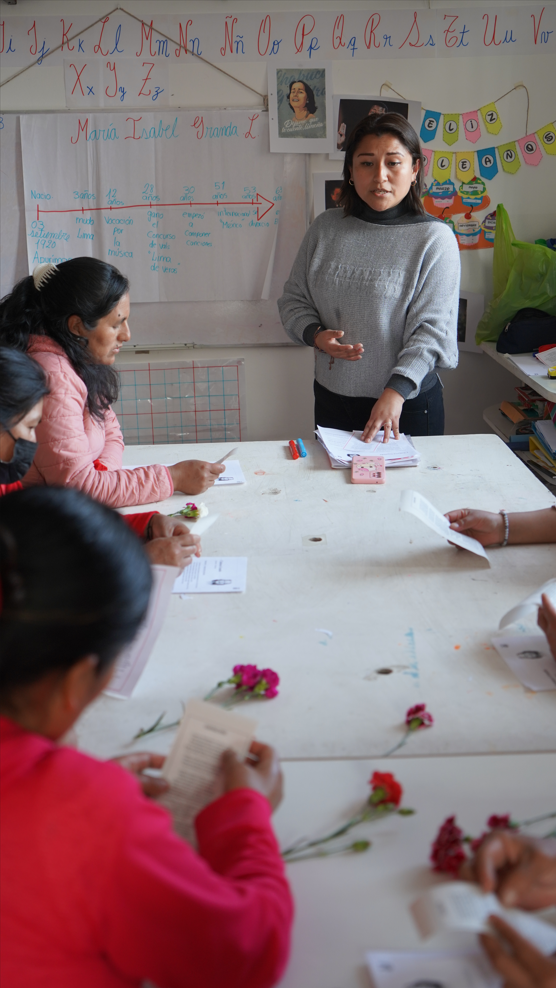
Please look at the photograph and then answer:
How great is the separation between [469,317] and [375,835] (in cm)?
291

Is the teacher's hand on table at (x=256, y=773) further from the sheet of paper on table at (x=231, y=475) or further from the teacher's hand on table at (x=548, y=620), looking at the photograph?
the sheet of paper on table at (x=231, y=475)

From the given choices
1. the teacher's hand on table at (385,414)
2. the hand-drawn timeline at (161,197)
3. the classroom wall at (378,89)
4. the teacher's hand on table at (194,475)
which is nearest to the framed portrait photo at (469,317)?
the classroom wall at (378,89)

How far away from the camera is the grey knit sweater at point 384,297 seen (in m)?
2.19

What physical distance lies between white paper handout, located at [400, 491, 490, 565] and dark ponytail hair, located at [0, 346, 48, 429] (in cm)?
74

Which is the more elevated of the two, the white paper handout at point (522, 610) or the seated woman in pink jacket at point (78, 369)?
the seated woman in pink jacket at point (78, 369)

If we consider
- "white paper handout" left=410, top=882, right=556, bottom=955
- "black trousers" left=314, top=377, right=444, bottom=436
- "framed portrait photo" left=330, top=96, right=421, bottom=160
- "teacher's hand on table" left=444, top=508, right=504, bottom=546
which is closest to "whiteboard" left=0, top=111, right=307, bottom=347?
"framed portrait photo" left=330, top=96, right=421, bottom=160

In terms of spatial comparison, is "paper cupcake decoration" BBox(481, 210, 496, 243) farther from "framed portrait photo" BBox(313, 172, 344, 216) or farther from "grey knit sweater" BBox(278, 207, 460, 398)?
"grey knit sweater" BBox(278, 207, 460, 398)

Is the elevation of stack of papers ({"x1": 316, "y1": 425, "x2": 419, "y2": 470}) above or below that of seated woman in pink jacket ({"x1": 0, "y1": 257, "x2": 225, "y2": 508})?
below

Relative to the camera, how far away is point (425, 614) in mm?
1264

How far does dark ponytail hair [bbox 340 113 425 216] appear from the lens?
84.7 inches

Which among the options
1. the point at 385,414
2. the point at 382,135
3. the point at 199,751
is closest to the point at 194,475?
the point at 385,414

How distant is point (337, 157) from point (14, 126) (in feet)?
4.37

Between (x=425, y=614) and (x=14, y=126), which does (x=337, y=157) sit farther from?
(x=425, y=614)

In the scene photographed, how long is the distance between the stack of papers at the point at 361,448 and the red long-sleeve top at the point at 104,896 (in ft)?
4.48
